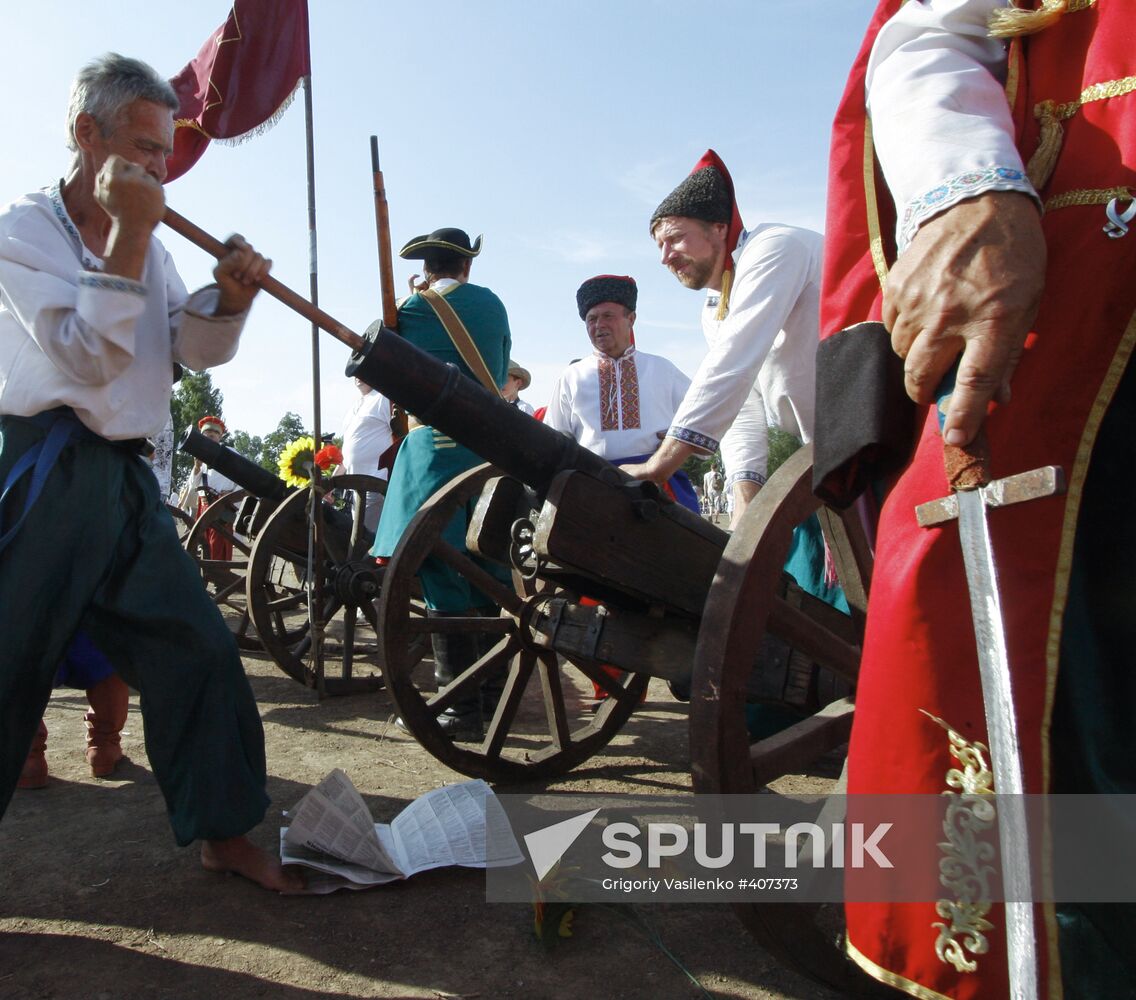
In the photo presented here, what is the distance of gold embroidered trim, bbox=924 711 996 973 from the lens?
1.06m

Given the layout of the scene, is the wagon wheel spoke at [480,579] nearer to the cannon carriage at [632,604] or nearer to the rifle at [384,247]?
the cannon carriage at [632,604]

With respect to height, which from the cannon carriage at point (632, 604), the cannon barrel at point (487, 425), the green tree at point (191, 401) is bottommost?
the cannon carriage at point (632, 604)

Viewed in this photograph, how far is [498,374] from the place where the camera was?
3.90m

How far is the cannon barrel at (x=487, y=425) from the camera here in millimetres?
2301

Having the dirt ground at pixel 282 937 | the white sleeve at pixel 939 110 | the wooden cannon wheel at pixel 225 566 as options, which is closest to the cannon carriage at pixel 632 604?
the dirt ground at pixel 282 937

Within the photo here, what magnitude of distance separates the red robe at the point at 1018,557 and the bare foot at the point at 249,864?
1572 mm

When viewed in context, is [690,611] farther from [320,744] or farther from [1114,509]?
[320,744]

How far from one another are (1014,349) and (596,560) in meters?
1.33

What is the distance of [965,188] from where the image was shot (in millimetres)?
1103

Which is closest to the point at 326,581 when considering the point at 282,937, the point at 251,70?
the point at 251,70

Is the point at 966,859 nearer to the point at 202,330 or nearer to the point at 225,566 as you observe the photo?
the point at 202,330

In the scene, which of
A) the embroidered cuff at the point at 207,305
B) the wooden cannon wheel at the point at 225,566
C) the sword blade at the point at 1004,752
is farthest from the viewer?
the wooden cannon wheel at the point at 225,566

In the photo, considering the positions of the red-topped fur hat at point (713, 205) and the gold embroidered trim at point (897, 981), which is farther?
the red-topped fur hat at point (713, 205)

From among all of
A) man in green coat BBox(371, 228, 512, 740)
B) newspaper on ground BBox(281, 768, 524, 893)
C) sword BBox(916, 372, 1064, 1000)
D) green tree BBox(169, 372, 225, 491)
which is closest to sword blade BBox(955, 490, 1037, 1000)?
sword BBox(916, 372, 1064, 1000)
